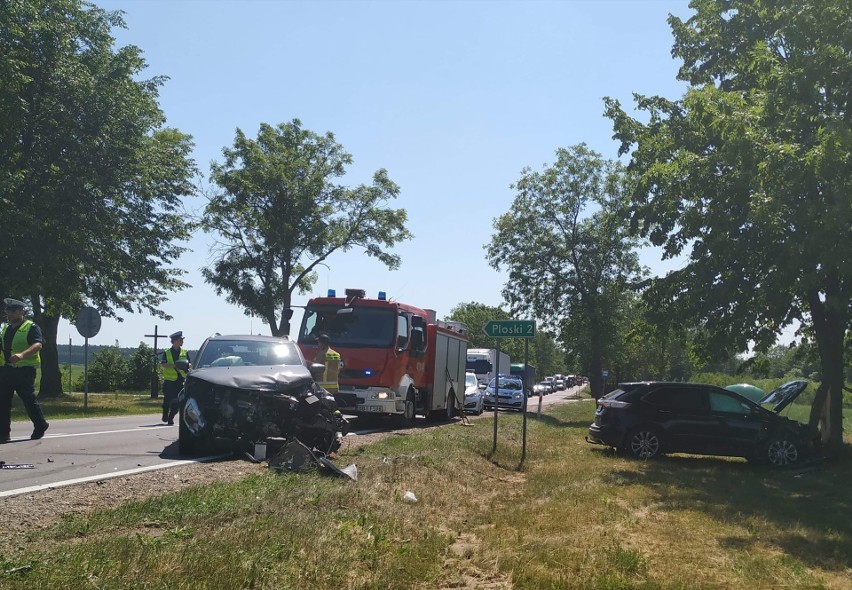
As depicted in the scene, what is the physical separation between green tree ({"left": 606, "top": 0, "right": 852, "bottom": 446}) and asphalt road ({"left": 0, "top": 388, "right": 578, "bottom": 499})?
9709 millimetres

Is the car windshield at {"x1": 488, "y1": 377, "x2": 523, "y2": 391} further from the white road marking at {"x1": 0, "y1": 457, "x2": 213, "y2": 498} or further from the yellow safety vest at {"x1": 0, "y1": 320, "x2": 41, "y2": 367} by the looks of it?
the yellow safety vest at {"x1": 0, "y1": 320, "x2": 41, "y2": 367}

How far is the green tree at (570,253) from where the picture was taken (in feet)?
120

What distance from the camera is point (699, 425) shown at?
1517 centimetres

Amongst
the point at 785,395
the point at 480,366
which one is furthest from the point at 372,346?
the point at 480,366

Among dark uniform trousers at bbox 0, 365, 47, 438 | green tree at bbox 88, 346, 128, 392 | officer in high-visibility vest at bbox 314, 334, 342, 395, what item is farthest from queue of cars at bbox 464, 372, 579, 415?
green tree at bbox 88, 346, 128, 392

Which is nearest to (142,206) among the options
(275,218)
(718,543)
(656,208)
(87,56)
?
(87,56)

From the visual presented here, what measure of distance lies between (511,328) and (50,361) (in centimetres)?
2501

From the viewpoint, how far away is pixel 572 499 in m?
9.35

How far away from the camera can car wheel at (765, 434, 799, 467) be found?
582 inches

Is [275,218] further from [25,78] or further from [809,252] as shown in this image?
[809,252]

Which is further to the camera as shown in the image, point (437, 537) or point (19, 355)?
point (19, 355)

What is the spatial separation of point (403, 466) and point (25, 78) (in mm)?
16662

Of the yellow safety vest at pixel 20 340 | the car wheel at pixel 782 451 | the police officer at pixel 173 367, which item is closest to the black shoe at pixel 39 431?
the yellow safety vest at pixel 20 340

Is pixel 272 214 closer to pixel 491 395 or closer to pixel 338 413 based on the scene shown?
pixel 491 395
